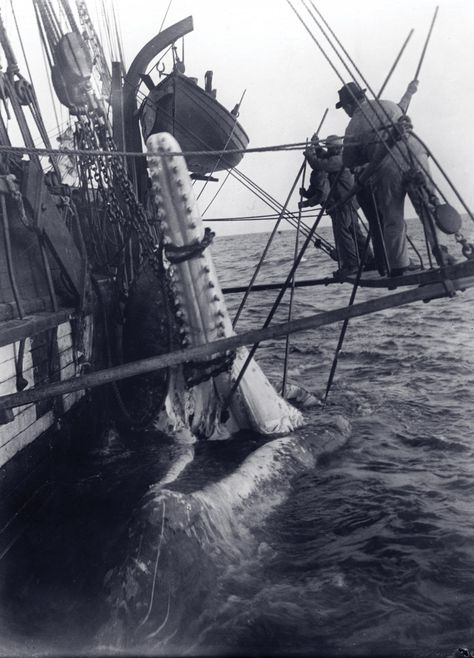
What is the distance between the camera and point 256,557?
14.9 ft

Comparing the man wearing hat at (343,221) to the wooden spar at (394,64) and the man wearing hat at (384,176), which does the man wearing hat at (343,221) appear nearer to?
the man wearing hat at (384,176)

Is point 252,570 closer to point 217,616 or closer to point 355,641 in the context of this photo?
point 217,616

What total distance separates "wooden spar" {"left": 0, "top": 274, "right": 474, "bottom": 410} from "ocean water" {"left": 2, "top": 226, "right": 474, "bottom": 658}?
1262 millimetres

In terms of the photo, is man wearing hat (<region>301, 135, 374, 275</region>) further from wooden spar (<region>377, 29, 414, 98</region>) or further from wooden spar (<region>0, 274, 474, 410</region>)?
wooden spar (<region>0, 274, 474, 410</region>)

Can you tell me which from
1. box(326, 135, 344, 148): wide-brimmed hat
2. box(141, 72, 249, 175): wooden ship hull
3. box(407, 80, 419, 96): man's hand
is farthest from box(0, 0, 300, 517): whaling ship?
box(407, 80, 419, 96): man's hand

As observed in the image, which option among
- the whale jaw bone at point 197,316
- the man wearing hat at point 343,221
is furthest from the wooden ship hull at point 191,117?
the whale jaw bone at point 197,316

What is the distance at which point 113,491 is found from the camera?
5.75m

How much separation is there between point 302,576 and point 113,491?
2.32 meters

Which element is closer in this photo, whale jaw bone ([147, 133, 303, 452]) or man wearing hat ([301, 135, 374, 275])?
whale jaw bone ([147, 133, 303, 452])

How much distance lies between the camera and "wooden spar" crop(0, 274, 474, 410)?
11.7 ft

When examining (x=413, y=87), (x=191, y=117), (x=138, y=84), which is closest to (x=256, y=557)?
(x=413, y=87)

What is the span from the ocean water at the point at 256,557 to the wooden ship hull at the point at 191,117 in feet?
21.0

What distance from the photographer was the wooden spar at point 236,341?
3.55m

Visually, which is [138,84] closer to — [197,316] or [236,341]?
[197,316]
